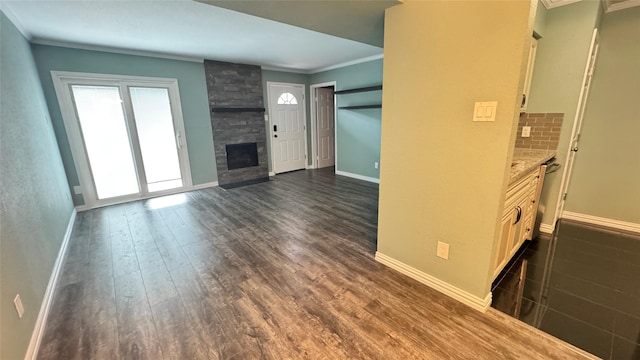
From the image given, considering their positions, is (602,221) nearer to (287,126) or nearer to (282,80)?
(287,126)

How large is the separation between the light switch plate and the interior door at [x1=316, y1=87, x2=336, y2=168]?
17.0 ft

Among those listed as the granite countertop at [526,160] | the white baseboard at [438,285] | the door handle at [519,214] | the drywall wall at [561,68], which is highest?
the drywall wall at [561,68]

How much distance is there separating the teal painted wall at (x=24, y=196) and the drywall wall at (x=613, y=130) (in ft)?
17.4

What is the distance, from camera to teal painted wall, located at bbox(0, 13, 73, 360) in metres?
1.45

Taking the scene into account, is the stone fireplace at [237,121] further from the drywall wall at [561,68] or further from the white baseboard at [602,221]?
the white baseboard at [602,221]

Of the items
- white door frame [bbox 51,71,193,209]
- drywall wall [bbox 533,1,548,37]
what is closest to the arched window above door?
white door frame [bbox 51,71,193,209]

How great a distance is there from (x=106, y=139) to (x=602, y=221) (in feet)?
23.1

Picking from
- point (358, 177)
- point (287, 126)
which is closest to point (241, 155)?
point (287, 126)

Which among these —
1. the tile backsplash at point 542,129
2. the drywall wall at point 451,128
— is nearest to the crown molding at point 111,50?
the drywall wall at point 451,128

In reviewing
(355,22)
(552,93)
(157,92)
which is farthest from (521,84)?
(157,92)

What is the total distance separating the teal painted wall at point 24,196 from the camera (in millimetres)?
1453

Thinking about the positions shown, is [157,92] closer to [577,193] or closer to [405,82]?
[405,82]

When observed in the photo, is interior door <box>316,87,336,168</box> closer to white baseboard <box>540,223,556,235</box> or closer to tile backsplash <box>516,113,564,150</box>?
tile backsplash <box>516,113,564,150</box>

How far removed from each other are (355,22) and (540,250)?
9.29 ft
